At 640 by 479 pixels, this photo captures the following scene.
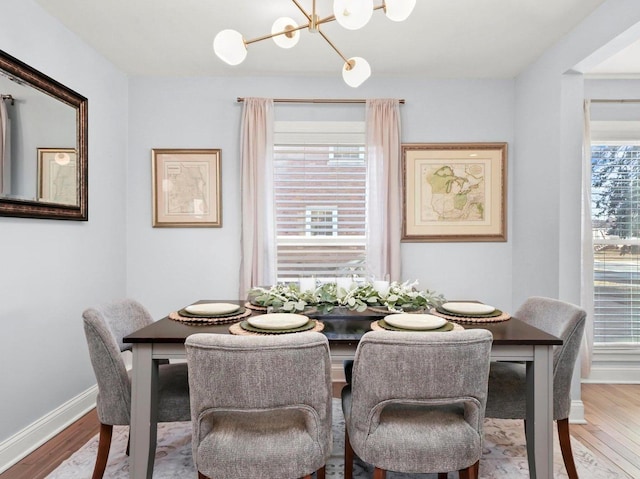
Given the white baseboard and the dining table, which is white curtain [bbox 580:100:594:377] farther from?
the white baseboard

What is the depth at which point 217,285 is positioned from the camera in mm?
3424

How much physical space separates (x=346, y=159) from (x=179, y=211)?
1499 mm

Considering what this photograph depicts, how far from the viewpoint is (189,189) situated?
11.1 feet

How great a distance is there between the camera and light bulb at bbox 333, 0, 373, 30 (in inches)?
61.3

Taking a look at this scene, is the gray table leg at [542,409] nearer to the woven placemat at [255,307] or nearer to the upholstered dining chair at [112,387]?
the woven placemat at [255,307]

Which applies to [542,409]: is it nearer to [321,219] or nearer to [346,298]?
[346,298]

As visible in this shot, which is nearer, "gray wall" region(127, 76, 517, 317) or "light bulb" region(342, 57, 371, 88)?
"light bulb" region(342, 57, 371, 88)

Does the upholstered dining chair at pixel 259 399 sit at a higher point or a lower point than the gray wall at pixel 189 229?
lower

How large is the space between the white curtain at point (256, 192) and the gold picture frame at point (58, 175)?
1203mm

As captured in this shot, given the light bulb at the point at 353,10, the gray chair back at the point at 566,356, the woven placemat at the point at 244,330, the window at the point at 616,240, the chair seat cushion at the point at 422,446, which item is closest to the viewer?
the chair seat cushion at the point at 422,446

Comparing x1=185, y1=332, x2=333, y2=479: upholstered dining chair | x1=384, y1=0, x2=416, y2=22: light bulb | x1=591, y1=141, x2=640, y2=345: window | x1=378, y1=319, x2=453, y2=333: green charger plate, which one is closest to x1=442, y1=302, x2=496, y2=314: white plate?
x1=378, y1=319, x2=453, y2=333: green charger plate

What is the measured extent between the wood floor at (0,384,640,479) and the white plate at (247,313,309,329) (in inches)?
54.9

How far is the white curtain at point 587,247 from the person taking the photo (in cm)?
309

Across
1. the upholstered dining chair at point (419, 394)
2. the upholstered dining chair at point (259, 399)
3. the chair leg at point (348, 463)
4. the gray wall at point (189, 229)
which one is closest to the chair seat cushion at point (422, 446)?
the upholstered dining chair at point (419, 394)
